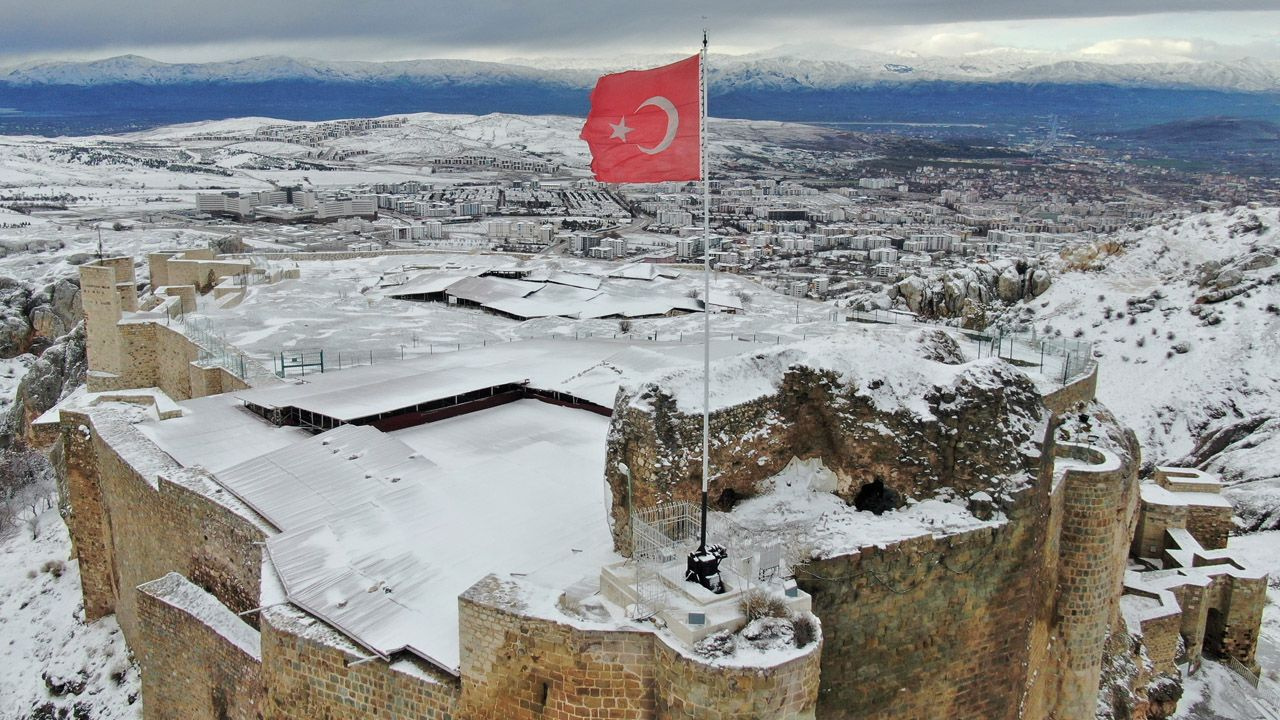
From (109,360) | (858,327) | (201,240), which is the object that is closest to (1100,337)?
(858,327)

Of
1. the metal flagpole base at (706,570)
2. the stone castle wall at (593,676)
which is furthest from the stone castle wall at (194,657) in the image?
the metal flagpole base at (706,570)

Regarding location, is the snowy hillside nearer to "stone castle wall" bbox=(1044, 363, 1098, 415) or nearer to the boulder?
the boulder

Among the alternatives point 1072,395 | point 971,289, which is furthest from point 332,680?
point 971,289

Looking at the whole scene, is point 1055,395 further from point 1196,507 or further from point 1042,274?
point 1042,274

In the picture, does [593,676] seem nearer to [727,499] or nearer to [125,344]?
[727,499]

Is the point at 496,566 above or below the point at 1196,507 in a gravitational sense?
above

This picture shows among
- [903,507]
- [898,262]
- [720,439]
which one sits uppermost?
[720,439]
